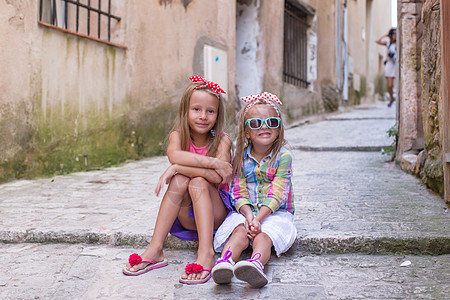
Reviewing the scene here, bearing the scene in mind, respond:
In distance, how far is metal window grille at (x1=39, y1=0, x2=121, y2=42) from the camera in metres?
4.98

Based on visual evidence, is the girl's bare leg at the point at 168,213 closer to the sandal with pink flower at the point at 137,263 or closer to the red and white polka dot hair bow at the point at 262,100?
the sandal with pink flower at the point at 137,263

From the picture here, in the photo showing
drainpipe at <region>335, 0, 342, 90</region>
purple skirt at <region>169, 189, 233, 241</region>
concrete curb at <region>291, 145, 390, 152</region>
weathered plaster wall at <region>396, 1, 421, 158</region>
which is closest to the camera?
purple skirt at <region>169, 189, 233, 241</region>

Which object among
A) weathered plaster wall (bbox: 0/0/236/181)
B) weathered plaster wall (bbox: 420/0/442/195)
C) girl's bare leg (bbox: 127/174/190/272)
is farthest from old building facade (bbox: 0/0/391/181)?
weathered plaster wall (bbox: 420/0/442/195)

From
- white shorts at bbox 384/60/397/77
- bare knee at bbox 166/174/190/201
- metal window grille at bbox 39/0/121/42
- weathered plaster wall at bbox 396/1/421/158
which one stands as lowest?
bare knee at bbox 166/174/190/201

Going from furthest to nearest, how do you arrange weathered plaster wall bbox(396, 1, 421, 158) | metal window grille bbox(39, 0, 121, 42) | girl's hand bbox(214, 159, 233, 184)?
metal window grille bbox(39, 0, 121, 42) < weathered plaster wall bbox(396, 1, 421, 158) < girl's hand bbox(214, 159, 233, 184)

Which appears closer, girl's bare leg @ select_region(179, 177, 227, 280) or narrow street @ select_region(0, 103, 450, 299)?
narrow street @ select_region(0, 103, 450, 299)

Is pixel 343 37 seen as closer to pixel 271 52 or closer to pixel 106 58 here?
pixel 271 52

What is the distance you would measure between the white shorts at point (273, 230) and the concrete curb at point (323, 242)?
15cm

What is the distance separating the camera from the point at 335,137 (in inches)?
297

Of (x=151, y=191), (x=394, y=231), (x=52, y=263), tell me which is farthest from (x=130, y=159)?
(x=394, y=231)

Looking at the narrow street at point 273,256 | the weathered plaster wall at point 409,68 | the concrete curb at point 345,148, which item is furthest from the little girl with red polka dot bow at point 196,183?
the concrete curb at point 345,148

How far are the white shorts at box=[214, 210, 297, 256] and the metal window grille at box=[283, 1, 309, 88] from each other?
7661 millimetres

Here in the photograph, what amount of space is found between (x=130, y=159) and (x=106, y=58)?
49.8 inches

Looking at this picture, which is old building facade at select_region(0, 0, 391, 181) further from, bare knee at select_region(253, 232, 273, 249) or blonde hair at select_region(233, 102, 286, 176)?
bare knee at select_region(253, 232, 273, 249)
